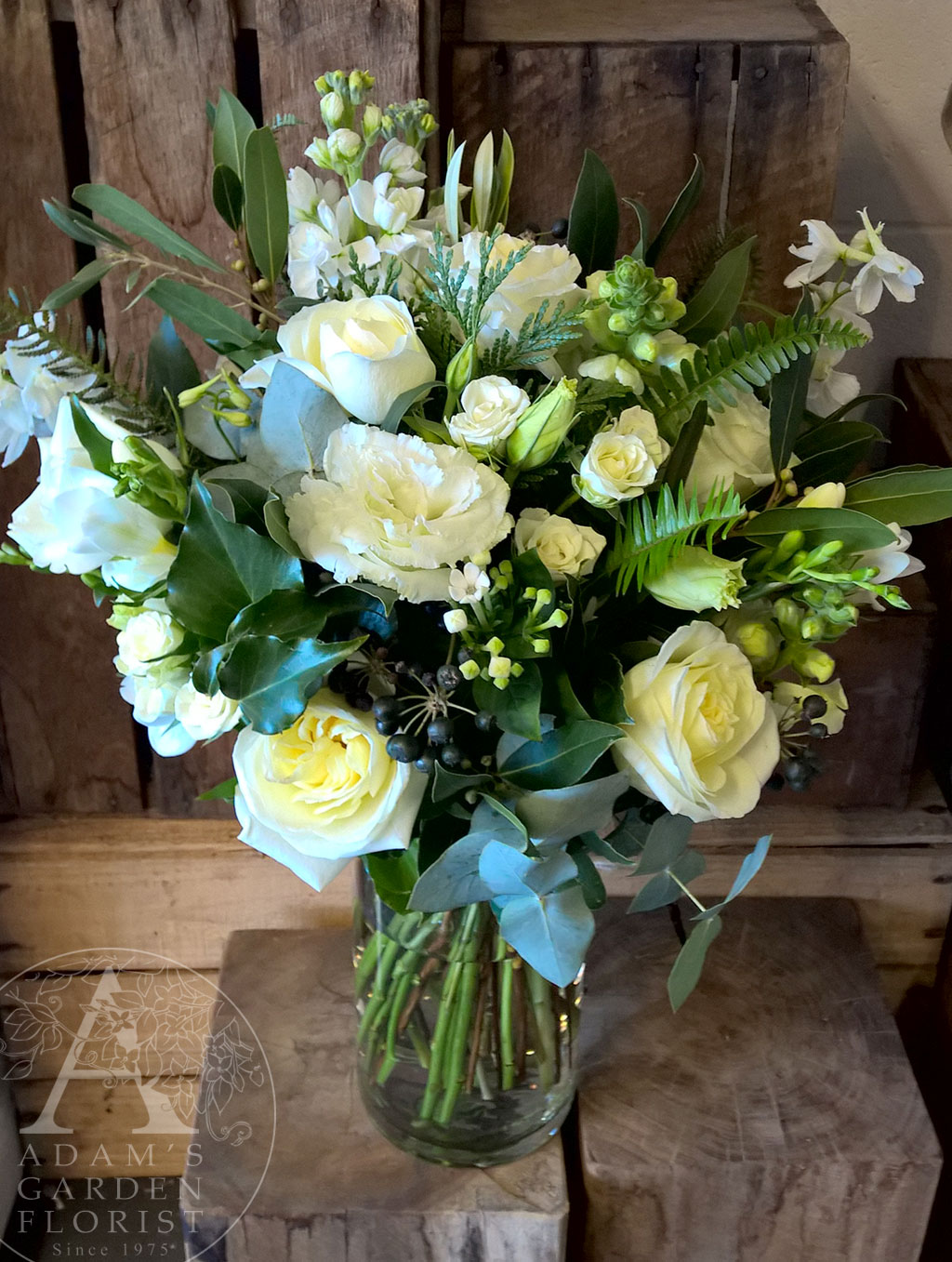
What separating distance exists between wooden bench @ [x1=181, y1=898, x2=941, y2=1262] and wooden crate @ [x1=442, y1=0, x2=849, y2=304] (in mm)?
652

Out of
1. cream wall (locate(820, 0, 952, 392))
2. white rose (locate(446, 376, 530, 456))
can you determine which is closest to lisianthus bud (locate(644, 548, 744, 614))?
white rose (locate(446, 376, 530, 456))

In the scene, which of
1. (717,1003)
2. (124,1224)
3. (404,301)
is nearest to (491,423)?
(404,301)

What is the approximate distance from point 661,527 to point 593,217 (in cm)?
24

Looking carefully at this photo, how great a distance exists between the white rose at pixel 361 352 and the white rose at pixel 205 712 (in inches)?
6.3

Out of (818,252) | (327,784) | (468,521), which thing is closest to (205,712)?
(327,784)

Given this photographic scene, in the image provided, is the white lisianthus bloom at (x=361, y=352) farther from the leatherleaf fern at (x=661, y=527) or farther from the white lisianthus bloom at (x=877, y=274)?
the white lisianthus bloom at (x=877, y=274)

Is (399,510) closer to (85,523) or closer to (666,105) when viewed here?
Answer: (85,523)

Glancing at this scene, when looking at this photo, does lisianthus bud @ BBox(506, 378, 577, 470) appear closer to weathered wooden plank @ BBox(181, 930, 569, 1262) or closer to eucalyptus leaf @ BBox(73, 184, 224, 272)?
eucalyptus leaf @ BBox(73, 184, 224, 272)

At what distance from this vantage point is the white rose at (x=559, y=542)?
0.54m

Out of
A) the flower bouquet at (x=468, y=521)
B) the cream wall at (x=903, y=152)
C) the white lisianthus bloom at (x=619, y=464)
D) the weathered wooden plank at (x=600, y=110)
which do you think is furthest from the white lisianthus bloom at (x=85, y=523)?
the cream wall at (x=903, y=152)

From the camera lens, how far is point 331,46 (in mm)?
810

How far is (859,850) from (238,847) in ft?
1.97

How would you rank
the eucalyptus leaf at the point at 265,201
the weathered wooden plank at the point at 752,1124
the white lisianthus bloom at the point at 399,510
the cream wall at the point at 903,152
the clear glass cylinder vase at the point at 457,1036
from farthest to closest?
the cream wall at the point at 903,152 → the weathered wooden plank at the point at 752,1124 → the clear glass cylinder vase at the point at 457,1036 → the eucalyptus leaf at the point at 265,201 → the white lisianthus bloom at the point at 399,510

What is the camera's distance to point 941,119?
1068mm
